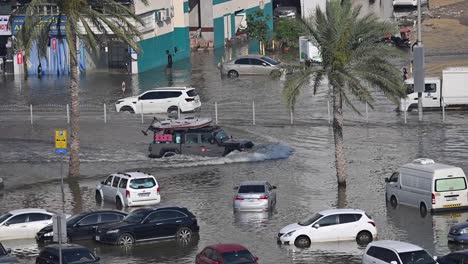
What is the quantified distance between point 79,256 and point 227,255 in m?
4.28

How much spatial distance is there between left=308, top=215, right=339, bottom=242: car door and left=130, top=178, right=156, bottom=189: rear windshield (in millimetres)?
9216

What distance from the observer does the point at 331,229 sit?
3812cm

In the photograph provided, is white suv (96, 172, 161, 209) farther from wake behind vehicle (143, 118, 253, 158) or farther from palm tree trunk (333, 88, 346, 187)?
wake behind vehicle (143, 118, 253, 158)

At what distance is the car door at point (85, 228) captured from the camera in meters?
39.2

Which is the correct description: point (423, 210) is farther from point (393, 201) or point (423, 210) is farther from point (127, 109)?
point (127, 109)

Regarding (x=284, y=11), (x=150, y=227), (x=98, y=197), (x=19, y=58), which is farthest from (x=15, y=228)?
(x=284, y=11)

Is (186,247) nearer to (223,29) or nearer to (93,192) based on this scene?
(93,192)

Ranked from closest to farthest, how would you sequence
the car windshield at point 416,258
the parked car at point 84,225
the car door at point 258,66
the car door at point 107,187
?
the car windshield at point 416,258
the parked car at point 84,225
the car door at point 107,187
the car door at point 258,66

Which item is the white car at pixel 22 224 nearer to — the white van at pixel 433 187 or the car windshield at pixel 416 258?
the white van at pixel 433 187

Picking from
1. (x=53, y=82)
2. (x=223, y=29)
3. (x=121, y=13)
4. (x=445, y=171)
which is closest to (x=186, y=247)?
(x=445, y=171)

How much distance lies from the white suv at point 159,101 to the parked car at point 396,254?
36.9 m

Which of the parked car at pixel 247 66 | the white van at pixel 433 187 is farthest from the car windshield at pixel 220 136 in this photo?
the parked car at pixel 247 66

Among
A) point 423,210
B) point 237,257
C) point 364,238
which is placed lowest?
point 364,238

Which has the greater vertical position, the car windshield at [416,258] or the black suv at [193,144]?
the black suv at [193,144]
